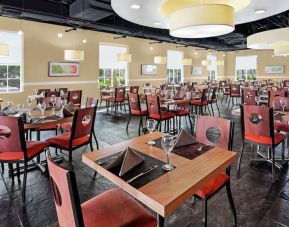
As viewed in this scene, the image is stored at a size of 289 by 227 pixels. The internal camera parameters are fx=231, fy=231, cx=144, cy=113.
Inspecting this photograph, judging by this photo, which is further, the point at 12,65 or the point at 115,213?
the point at 12,65

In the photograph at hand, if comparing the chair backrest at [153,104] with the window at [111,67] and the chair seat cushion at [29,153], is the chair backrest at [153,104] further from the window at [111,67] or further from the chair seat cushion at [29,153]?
the window at [111,67]

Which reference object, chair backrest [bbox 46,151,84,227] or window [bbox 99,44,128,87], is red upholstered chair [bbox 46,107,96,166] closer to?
chair backrest [bbox 46,151,84,227]

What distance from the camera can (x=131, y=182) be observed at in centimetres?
130

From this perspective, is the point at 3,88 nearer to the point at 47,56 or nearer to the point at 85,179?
the point at 47,56

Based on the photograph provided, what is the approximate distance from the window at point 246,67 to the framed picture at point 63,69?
1278cm

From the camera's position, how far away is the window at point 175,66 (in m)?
13.2

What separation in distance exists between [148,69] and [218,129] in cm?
989

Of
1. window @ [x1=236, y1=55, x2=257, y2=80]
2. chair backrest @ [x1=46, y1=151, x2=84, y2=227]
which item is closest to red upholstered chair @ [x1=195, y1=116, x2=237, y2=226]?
chair backrest @ [x1=46, y1=151, x2=84, y2=227]

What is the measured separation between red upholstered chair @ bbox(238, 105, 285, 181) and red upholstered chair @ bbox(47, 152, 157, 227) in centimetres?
215

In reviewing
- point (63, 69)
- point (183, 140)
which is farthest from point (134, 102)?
point (63, 69)

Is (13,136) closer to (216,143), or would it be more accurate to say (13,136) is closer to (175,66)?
(216,143)

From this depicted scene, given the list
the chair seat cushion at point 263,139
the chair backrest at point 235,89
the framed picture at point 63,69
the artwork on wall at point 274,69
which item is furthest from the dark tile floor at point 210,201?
the artwork on wall at point 274,69

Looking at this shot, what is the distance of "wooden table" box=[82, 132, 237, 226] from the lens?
1.14m

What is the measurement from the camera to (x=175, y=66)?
13602 mm
